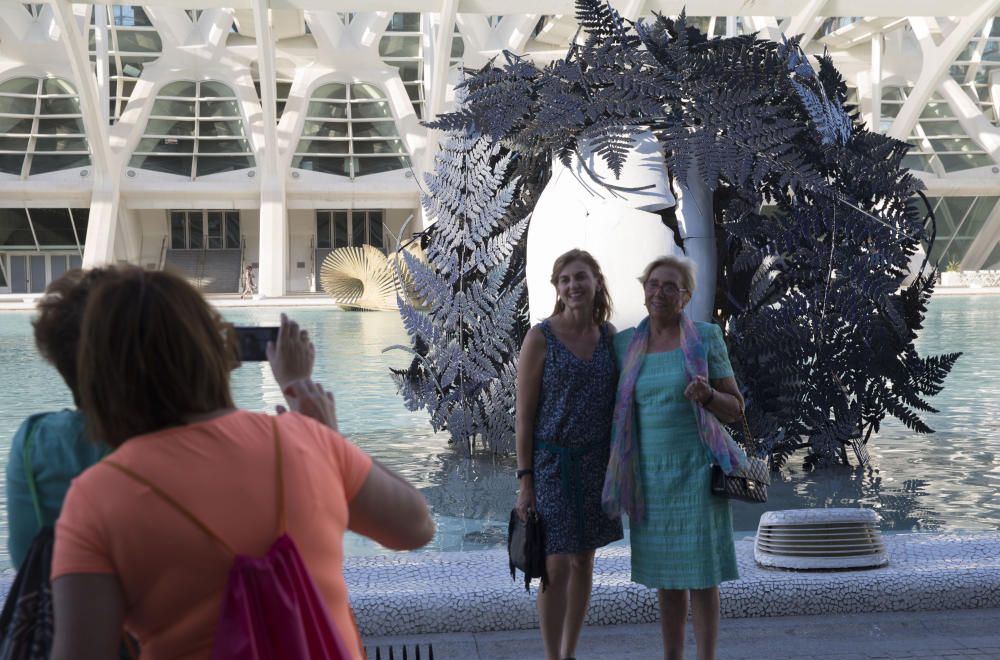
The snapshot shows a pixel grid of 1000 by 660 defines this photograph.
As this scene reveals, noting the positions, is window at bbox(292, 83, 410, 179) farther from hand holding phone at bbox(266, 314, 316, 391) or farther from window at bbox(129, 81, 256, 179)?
hand holding phone at bbox(266, 314, 316, 391)

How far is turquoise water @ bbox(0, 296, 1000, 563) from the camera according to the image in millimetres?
5449

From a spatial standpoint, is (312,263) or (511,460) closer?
(511,460)

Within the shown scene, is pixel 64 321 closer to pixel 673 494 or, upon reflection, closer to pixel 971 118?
pixel 673 494

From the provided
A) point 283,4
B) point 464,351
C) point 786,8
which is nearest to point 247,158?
point 283,4

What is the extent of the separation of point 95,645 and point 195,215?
43672mm

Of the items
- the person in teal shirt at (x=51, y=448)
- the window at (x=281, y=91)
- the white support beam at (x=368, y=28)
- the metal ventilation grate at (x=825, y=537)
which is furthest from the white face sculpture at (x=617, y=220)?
the window at (x=281, y=91)

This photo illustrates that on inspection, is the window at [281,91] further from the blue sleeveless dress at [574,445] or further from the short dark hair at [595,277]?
the blue sleeveless dress at [574,445]

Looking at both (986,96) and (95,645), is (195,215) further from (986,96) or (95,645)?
(95,645)

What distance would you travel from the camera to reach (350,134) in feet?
131

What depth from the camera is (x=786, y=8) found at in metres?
31.2

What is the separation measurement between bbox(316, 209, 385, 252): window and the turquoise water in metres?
29.3

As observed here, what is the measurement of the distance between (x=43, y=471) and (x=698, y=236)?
149 inches

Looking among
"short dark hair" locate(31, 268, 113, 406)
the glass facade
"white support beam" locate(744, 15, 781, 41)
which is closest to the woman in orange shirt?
"short dark hair" locate(31, 268, 113, 406)

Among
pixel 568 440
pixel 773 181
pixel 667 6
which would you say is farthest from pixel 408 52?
pixel 568 440
